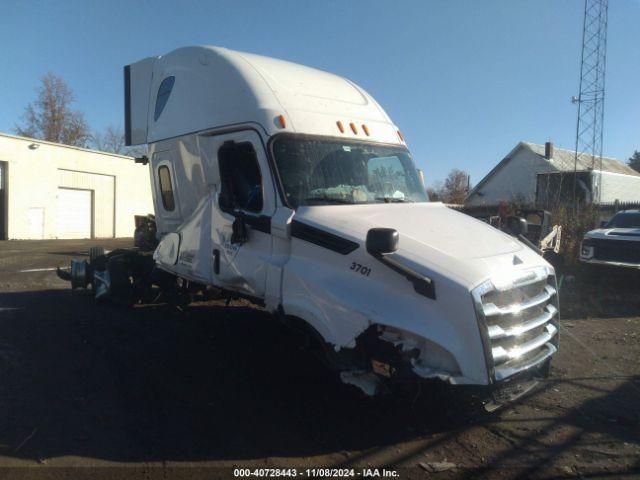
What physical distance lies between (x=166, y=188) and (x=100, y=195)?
2722 centimetres

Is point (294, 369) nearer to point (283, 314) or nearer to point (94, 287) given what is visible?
point (283, 314)

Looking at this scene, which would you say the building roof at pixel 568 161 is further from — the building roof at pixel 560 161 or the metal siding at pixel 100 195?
the metal siding at pixel 100 195

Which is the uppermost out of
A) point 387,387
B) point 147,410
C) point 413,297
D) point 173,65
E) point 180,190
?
point 173,65

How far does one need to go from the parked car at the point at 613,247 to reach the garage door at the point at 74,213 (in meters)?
27.1

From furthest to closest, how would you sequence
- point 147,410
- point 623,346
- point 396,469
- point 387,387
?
point 623,346
point 147,410
point 387,387
point 396,469

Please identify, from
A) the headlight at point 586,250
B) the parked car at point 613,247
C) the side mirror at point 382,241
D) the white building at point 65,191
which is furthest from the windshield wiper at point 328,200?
the white building at point 65,191

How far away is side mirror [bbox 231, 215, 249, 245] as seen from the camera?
17.4 ft

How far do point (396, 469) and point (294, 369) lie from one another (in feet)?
7.39

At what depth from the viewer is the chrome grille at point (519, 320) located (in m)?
3.94

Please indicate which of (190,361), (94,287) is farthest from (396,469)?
(94,287)

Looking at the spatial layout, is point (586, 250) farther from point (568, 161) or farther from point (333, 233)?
point (568, 161)

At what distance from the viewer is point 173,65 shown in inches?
283

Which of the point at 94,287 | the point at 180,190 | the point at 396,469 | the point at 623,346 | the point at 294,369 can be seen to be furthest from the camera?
Result: the point at 94,287

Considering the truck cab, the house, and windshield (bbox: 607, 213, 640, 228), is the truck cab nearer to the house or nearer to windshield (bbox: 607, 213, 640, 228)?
windshield (bbox: 607, 213, 640, 228)
